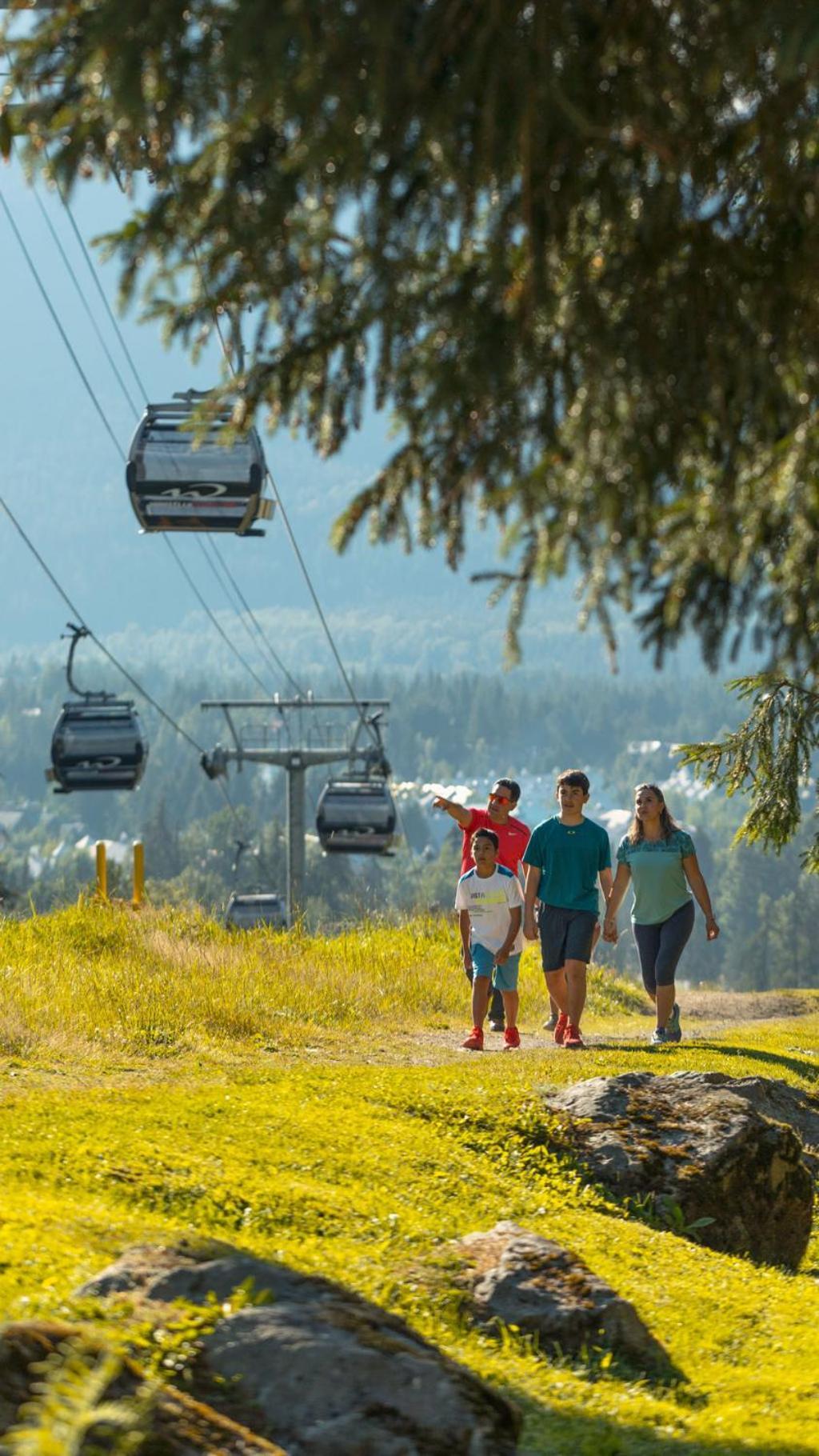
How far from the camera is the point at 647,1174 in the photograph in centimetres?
969

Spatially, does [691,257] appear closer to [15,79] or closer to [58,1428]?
[15,79]

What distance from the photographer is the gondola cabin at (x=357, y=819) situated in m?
45.3

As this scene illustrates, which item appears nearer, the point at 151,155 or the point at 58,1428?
the point at 58,1428

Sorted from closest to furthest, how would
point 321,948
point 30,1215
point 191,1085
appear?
point 30,1215 → point 191,1085 → point 321,948

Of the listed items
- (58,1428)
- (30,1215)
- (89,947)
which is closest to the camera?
(58,1428)

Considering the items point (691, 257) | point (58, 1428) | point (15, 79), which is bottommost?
point (58, 1428)

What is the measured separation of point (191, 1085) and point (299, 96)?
648 centimetres

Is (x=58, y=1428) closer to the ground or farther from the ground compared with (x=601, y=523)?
closer to the ground

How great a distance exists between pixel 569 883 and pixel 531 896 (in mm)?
→ 321

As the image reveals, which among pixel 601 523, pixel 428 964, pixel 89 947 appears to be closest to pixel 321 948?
pixel 428 964

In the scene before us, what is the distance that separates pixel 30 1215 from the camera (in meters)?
6.65

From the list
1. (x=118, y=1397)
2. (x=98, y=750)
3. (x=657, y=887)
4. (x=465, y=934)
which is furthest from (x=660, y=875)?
(x=98, y=750)

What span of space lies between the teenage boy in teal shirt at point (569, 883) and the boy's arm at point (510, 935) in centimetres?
14

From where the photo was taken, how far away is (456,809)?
48.7 feet
